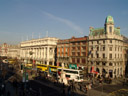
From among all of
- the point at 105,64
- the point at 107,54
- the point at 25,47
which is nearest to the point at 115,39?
the point at 107,54

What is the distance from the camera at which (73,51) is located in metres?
68.9

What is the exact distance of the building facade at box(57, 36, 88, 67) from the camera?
6364cm

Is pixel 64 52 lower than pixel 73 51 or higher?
lower

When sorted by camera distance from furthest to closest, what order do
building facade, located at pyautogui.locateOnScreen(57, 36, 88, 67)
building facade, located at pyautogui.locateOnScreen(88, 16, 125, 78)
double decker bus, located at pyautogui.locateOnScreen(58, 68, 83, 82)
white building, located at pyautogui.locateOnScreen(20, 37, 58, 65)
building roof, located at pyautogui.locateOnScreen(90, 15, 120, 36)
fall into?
white building, located at pyautogui.locateOnScreen(20, 37, 58, 65) → building facade, located at pyautogui.locateOnScreen(57, 36, 88, 67) → building roof, located at pyautogui.locateOnScreen(90, 15, 120, 36) → building facade, located at pyautogui.locateOnScreen(88, 16, 125, 78) → double decker bus, located at pyautogui.locateOnScreen(58, 68, 83, 82)

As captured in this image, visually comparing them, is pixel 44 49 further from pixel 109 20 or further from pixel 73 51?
pixel 109 20

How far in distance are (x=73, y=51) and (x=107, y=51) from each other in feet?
64.2

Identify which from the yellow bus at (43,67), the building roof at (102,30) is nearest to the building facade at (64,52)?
the yellow bus at (43,67)

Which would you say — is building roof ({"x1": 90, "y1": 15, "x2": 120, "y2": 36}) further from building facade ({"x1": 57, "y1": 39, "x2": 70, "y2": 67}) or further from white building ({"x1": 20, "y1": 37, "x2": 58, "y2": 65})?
white building ({"x1": 20, "y1": 37, "x2": 58, "y2": 65})

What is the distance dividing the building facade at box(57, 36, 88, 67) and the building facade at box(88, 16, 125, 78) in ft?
12.0

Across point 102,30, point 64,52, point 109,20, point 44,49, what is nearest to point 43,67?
point 64,52

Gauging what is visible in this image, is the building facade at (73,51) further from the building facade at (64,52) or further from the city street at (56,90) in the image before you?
the city street at (56,90)

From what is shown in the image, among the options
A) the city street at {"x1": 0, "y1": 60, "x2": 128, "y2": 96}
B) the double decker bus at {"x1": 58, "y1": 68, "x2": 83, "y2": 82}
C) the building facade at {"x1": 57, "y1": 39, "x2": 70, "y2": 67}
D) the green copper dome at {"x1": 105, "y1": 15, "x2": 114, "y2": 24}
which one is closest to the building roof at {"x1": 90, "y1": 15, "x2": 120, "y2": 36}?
the green copper dome at {"x1": 105, "y1": 15, "x2": 114, "y2": 24}

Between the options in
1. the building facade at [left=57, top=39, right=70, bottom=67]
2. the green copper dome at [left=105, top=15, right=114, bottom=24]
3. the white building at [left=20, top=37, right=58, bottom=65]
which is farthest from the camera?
the white building at [left=20, top=37, right=58, bottom=65]

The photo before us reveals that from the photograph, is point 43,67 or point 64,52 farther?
point 64,52
